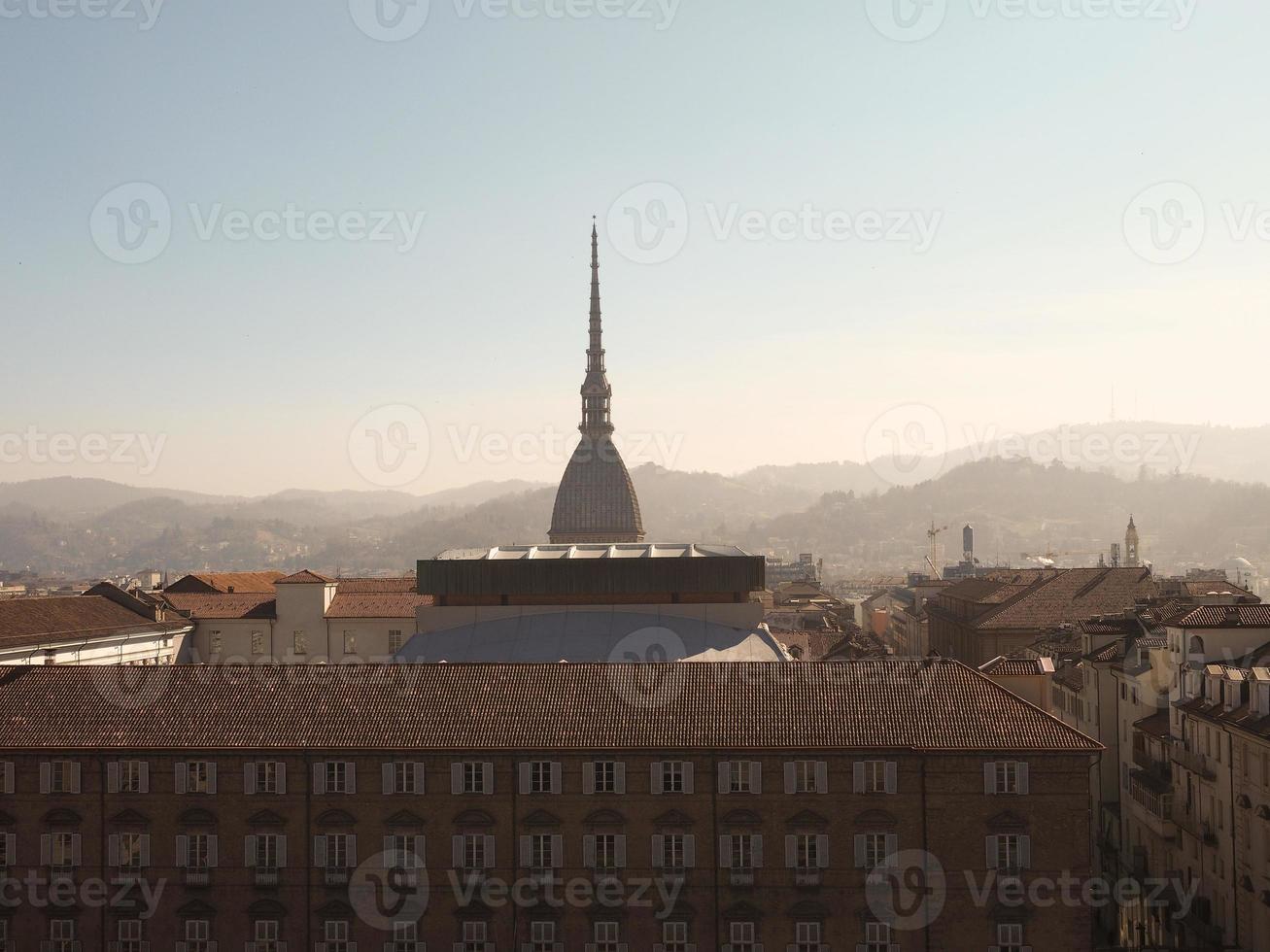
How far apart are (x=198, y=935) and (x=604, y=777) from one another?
1739 centimetres

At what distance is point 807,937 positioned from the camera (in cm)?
Result: 5303

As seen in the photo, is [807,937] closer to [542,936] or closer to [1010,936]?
[1010,936]

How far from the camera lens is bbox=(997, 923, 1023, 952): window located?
172ft

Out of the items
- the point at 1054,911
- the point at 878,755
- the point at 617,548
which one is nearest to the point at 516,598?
the point at 617,548

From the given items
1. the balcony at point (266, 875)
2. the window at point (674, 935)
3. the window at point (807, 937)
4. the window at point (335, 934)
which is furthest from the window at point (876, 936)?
the balcony at point (266, 875)

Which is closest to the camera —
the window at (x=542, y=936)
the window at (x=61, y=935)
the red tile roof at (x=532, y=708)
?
the window at (x=542, y=936)

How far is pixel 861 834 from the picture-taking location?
53.8m

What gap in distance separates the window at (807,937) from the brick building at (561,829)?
3.0 inches

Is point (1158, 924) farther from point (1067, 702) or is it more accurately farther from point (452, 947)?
point (452, 947)

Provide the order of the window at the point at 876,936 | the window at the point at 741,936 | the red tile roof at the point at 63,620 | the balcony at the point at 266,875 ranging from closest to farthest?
the window at the point at 876,936, the window at the point at 741,936, the balcony at the point at 266,875, the red tile roof at the point at 63,620

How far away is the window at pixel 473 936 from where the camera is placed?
53.5m

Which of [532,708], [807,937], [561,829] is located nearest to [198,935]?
[561,829]

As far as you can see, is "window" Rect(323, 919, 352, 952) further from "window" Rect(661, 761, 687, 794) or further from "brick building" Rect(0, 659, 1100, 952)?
"window" Rect(661, 761, 687, 794)

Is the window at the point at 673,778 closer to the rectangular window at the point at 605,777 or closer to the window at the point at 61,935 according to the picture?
the rectangular window at the point at 605,777
